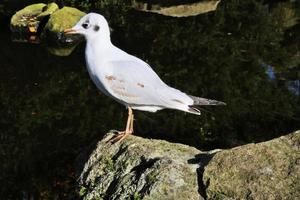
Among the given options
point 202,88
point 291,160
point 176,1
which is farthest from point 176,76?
point 291,160

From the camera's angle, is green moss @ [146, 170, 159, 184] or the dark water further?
the dark water

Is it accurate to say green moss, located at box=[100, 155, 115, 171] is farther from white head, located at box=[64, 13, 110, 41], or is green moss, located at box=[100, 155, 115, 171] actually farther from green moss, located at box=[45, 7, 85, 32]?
green moss, located at box=[45, 7, 85, 32]

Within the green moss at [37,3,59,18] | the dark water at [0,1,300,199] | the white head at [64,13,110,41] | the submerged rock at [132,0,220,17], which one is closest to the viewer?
the white head at [64,13,110,41]

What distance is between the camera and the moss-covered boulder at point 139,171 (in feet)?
15.1

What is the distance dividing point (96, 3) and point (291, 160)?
1549 cm

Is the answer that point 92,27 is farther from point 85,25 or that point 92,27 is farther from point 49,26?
point 49,26

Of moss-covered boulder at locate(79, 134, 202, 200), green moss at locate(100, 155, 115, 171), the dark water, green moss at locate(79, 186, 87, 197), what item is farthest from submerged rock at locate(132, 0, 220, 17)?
green moss at locate(79, 186, 87, 197)

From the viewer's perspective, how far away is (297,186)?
434 centimetres

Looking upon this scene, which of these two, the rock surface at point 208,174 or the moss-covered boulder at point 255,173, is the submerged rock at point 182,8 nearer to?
the rock surface at point 208,174

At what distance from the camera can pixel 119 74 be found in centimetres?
549

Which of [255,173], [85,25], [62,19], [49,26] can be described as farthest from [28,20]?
[255,173]

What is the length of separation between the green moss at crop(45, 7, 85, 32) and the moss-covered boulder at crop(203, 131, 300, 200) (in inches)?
473

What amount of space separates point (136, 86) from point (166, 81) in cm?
690

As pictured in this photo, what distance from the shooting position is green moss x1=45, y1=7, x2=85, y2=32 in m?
16.1
